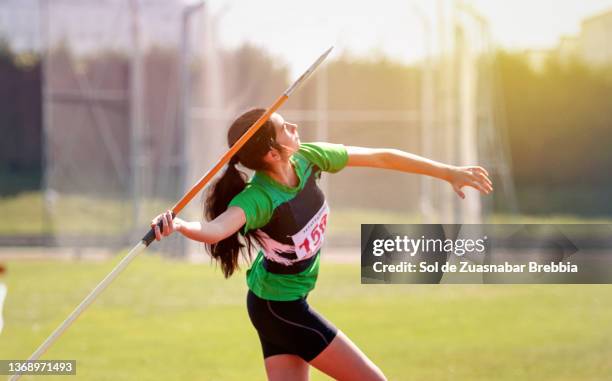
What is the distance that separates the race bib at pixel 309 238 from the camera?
17.6 ft

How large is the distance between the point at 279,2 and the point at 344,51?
1641mm

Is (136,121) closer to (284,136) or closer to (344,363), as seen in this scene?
(284,136)

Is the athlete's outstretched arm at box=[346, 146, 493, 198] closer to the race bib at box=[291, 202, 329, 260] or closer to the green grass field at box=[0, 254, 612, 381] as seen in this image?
the race bib at box=[291, 202, 329, 260]

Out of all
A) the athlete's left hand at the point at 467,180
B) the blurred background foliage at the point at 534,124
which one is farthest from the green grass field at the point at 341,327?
the blurred background foliage at the point at 534,124

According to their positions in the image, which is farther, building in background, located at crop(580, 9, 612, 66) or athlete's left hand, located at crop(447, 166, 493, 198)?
building in background, located at crop(580, 9, 612, 66)

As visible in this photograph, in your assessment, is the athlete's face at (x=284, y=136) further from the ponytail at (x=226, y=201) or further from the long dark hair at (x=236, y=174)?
the ponytail at (x=226, y=201)

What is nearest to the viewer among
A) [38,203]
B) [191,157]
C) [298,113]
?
[191,157]

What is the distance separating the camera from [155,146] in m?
21.4


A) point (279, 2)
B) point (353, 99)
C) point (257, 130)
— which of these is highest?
point (279, 2)

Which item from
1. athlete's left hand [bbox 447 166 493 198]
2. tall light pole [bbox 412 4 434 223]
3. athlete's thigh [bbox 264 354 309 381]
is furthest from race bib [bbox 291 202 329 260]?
tall light pole [bbox 412 4 434 223]

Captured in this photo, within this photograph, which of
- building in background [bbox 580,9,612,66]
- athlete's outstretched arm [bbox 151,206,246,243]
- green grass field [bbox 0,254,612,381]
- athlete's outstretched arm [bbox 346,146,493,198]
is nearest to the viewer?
athlete's outstretched arm [bbox 151,206,246,243]

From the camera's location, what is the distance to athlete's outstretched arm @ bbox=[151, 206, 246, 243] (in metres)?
4.68

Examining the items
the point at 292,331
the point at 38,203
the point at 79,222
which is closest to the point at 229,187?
the point at 292,331

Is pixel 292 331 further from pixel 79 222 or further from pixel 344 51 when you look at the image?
pixel 79 222
